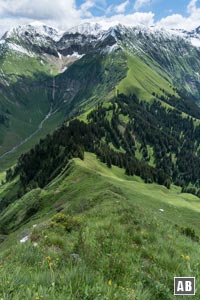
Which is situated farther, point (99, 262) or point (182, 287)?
point (99, 262)

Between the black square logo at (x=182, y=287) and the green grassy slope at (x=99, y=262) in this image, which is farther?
the black square logo at (x=182, y=287)

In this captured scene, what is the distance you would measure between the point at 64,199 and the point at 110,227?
2603 inches

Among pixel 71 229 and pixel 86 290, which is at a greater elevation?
pixel 86 290

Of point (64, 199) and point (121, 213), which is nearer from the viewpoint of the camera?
point (121, 213)

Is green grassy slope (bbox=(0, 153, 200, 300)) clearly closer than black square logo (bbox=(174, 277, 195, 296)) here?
Yes

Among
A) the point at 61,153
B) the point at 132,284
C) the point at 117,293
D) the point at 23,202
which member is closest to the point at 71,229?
the point at 132,284

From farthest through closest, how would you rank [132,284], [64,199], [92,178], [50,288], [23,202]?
[23,202] → [92,178] → [64,199] → [132,284] → [50,288]

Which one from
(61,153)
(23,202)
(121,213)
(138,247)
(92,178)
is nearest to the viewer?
(138,247)

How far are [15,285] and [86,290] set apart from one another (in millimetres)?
1522

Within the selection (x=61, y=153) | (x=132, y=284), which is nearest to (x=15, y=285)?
(x=132, y=284)

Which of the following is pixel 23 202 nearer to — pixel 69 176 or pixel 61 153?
pixel 69 176

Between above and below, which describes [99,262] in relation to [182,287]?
below

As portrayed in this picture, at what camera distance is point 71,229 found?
18516mm

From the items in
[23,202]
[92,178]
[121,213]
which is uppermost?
[121,213]
